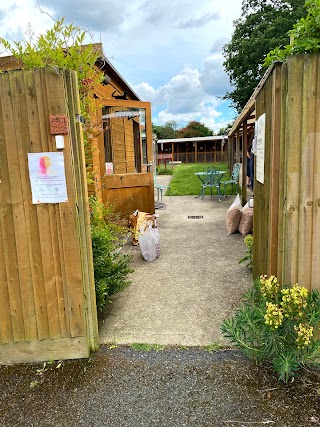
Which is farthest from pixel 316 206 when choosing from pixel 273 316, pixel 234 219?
pixel 234 219

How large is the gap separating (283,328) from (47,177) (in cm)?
177

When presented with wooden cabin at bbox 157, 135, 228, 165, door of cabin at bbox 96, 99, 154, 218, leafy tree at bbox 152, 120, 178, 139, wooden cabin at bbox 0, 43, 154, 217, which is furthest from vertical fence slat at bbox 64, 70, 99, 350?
leafy tree at bbox 152, 120, 178, 139

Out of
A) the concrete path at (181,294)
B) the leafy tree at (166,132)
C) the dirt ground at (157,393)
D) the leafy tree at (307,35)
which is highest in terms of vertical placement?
the leafy tree at (166,132)

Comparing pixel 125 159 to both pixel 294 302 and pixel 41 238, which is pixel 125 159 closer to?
pixel 41 238

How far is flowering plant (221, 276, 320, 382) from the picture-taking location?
5.97ft

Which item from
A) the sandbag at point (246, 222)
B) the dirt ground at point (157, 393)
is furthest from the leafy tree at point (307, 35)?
the sandbag at point (246, 222)

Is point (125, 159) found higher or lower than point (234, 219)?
higher

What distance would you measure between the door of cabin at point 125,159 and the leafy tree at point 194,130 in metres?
41.1

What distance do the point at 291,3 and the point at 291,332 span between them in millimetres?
25502

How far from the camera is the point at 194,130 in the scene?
47438 mm

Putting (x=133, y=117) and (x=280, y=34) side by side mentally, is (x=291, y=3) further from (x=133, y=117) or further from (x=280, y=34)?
(x=133, y=117)

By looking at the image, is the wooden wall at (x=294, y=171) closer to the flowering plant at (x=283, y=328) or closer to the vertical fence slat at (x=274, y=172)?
the vertical fence slat at (x=274, y=172)

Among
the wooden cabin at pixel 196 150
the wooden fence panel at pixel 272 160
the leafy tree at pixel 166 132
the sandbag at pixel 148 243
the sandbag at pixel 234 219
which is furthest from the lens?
the leafy tree at pixel 166 132

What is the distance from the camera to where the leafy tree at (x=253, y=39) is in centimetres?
2023
